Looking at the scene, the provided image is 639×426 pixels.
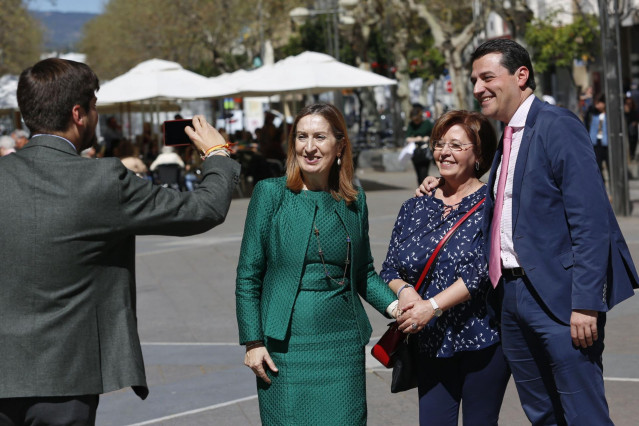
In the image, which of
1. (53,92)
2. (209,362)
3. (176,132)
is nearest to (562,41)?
(209,362)

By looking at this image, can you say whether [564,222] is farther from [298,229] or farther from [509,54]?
[298,229]

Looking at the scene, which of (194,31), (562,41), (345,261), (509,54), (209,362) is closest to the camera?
(509,54)

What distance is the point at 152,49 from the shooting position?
216 feet

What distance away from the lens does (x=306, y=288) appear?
428 centimetres

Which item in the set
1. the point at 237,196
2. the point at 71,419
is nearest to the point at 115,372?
the point at 71,419

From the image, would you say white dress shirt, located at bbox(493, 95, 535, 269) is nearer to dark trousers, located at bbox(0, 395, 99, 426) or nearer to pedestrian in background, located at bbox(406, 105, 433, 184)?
dark trousers, located at bbox(0, 395, 99, 426)

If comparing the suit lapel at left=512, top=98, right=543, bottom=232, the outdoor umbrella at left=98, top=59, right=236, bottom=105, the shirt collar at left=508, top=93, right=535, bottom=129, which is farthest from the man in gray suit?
the outdoor umbrella at left=98, top=59, right=236, bottom=105

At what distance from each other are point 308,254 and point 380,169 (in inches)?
1049

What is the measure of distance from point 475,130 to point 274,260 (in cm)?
100

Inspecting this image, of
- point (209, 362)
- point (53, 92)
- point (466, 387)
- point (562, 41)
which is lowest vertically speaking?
point (209, 362)

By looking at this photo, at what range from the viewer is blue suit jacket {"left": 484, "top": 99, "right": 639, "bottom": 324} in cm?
389

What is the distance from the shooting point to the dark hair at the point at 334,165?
14.4 feet

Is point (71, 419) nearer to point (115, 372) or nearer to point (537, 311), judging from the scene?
point (115, 372)

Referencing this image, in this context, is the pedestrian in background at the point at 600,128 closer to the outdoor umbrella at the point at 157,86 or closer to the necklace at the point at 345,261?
the outdoor umbrella at the point at 157,86
